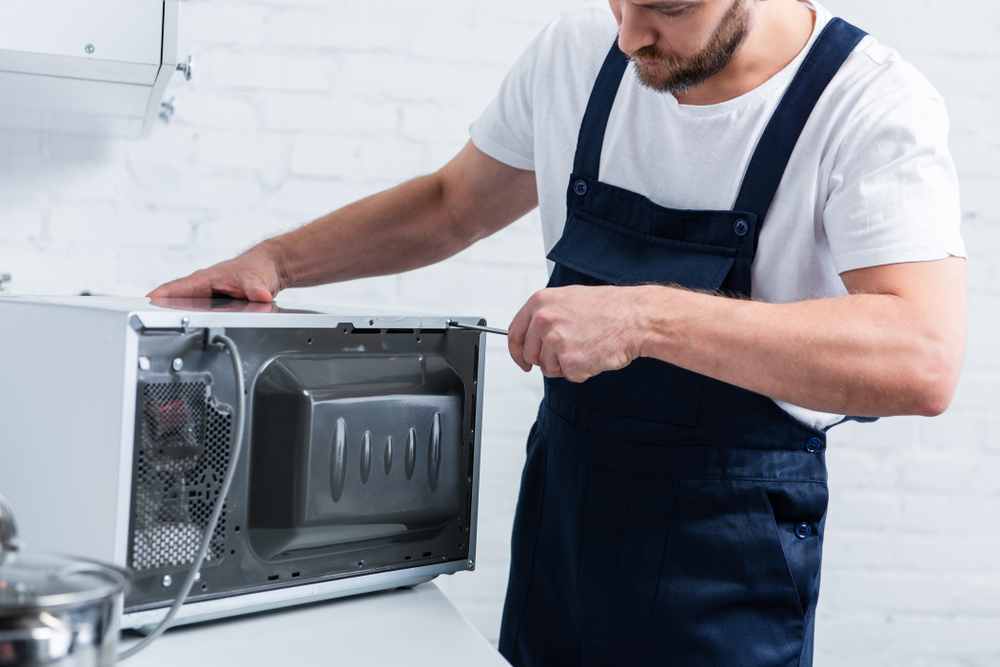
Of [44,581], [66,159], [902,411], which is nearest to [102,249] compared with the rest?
[66,159]

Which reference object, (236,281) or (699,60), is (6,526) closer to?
(236,281)

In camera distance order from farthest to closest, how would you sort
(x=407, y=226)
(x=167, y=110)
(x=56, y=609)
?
(x=167, y=110), (x=407, y=226), (x=56, y=609)

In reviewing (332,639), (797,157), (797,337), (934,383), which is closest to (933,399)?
(934,383)

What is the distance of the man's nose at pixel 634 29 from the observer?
788 millimetres

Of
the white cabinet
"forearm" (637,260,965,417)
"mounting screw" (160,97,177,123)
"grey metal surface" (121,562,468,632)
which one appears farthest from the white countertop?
"mounting screw" (160,97,177,123)

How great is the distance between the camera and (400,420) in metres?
0.78

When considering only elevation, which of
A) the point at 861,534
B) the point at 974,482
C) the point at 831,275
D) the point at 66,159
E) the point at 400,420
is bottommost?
the point at 861,534

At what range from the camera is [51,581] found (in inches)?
16.1

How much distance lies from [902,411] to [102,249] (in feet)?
3.94

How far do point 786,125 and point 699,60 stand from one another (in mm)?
104

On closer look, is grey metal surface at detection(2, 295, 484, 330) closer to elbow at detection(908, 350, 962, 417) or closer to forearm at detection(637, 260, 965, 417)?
forearm at detection(637, 260, 965, 417)

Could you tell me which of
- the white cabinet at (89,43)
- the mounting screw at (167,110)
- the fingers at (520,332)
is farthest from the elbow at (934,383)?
the mounting screw at (167,110)

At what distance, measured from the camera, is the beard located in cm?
81

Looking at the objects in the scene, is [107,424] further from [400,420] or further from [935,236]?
[935,236]
